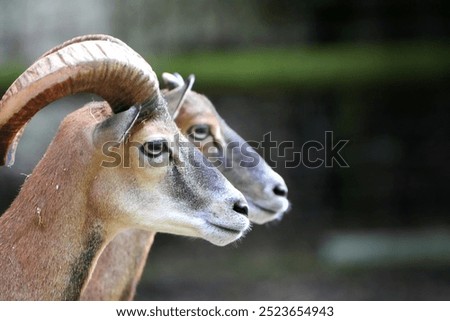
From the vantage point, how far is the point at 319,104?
12.2m

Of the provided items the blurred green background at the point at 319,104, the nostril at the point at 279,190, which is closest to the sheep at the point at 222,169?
the nostril at the point at 279,190

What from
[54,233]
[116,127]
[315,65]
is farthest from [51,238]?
[315,65]

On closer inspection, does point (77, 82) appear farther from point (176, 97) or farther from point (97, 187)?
point (176, 97)

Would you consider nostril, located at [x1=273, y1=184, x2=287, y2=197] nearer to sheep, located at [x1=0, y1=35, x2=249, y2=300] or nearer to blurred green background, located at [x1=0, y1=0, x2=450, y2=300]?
sheep, located at [x1=0, y1=35, x2=249, y2=300]

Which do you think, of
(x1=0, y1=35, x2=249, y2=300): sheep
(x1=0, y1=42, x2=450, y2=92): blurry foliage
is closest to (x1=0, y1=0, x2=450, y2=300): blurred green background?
(x1=0, y1=42, x2=450, y2=92): blurry foliage

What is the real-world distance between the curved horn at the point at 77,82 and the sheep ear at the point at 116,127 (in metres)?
0.06

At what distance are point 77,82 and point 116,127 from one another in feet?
0.92

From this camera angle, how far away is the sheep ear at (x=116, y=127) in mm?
4301

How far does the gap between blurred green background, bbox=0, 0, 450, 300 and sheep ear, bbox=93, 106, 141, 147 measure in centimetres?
722

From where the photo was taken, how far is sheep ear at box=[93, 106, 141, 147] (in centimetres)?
430

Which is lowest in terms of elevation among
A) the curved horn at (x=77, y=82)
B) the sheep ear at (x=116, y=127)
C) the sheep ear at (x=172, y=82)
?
the sheep ear at (x=172, y=82)

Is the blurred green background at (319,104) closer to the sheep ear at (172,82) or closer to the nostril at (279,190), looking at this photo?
the nostril at (279,190)
